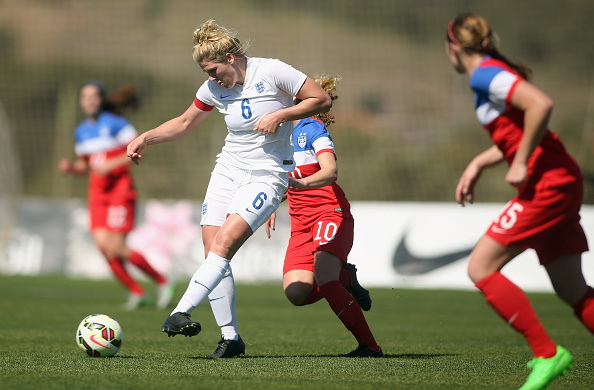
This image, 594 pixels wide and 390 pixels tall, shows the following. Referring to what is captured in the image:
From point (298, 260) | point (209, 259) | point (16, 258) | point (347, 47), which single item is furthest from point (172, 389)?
point (347, 47)

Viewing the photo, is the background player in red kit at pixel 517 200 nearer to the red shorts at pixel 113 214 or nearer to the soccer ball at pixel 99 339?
the soccer ball at pixel 99 339

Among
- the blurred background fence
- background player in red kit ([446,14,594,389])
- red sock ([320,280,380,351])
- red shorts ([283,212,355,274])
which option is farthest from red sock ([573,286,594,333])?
the blurred background fence

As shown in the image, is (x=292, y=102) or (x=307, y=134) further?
(x=307, y=134)

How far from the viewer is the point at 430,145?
3166cm

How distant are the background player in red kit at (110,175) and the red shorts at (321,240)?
458 centimetres

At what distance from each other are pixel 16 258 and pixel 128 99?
20.4 feet

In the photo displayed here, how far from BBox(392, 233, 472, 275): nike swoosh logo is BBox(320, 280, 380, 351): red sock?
789cm

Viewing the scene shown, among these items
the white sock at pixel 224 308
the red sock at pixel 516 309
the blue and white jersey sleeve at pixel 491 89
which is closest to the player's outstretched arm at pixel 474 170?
the blue and white jersey sleeve at pixel 491 89

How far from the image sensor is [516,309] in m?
4.23

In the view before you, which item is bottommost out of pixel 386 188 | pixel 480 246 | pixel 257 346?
pixel 386 188

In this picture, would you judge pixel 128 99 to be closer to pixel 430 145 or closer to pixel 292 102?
pixel 292 102

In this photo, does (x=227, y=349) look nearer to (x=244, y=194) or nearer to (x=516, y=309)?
(x=244, y=194)

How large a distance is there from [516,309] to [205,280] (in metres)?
2.05

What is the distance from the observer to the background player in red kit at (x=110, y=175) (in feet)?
34.7
